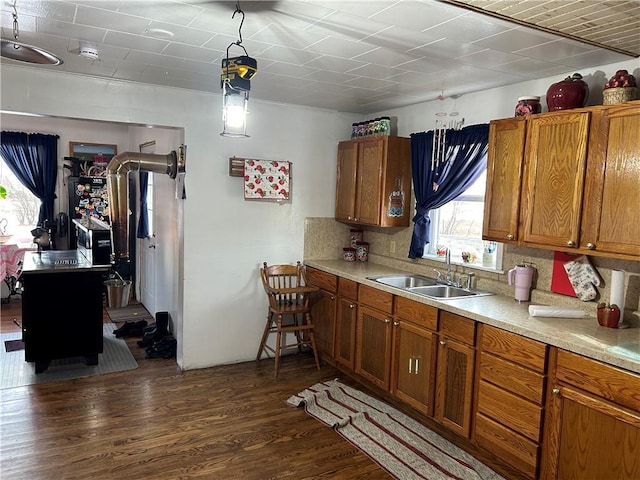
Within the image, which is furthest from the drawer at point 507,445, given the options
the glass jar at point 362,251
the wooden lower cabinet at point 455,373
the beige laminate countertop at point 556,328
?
the glass jar at point 362,251

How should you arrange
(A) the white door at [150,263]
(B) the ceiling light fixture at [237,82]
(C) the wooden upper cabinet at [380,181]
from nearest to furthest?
(B) the ceiling light fixture at [237,82]
(C) the wooden upper cabinet at [380,181]
(A) the white door at [150,263]

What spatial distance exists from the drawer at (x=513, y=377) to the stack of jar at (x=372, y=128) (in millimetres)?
2158

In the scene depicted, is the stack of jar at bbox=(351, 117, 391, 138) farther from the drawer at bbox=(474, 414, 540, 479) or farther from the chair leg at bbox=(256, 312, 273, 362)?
the drawer at bbox=(474, 414, 540, 479)

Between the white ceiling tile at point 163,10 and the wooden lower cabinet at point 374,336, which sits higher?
the white ceiling tile at point 163,10

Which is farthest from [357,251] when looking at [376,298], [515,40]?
[515,40]

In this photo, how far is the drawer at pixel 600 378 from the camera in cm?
198

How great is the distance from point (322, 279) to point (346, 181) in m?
0.94

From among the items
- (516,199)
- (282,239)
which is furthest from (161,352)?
(516,199)

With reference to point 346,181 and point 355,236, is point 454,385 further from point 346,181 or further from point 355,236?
point 346,181

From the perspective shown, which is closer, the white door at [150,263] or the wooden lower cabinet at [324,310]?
the wooden lower cabinet at [324,310]

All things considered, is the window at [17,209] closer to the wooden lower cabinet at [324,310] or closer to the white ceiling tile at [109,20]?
the wooden lower cabinet at [324,310]

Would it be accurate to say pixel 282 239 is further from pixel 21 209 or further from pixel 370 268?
pixel 21 209

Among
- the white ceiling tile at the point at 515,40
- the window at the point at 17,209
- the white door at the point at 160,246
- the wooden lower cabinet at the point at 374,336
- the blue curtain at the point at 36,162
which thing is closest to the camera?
the white ceiling tile at the point at 515,40

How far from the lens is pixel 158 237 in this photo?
17.6 feet
